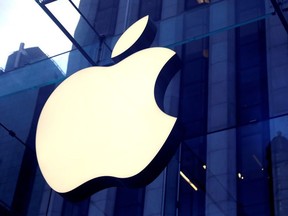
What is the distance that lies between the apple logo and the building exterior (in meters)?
3.08

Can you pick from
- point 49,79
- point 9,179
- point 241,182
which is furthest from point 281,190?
point 9,179

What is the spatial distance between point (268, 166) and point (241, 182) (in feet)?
2.97

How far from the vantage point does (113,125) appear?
632 centimetres

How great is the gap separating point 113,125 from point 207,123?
9731 millimetres

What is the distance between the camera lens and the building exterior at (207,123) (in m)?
11.0

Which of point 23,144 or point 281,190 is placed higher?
point 23,144

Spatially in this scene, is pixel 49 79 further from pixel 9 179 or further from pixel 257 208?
pixel 9 179

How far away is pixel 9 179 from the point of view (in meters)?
16.6

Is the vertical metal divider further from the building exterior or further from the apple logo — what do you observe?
the apple logo

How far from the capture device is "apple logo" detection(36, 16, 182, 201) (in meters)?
5.86

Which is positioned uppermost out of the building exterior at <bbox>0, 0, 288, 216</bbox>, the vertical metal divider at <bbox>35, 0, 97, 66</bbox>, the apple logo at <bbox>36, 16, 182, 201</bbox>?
the apple logo at <bbox>36, 16, 182, 201</bbox>

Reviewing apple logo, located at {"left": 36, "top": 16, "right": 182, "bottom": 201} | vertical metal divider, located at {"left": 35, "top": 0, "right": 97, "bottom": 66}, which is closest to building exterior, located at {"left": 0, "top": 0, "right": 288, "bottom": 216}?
vertical metal divider, located at {"left": 35, "top": 0, "right": 97, "bottom": 66}

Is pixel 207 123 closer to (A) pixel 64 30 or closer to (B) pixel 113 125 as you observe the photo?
(A) pixel 64 30

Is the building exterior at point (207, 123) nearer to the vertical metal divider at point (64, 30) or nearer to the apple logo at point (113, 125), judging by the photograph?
the vertical metal divider at point (64, 30)
